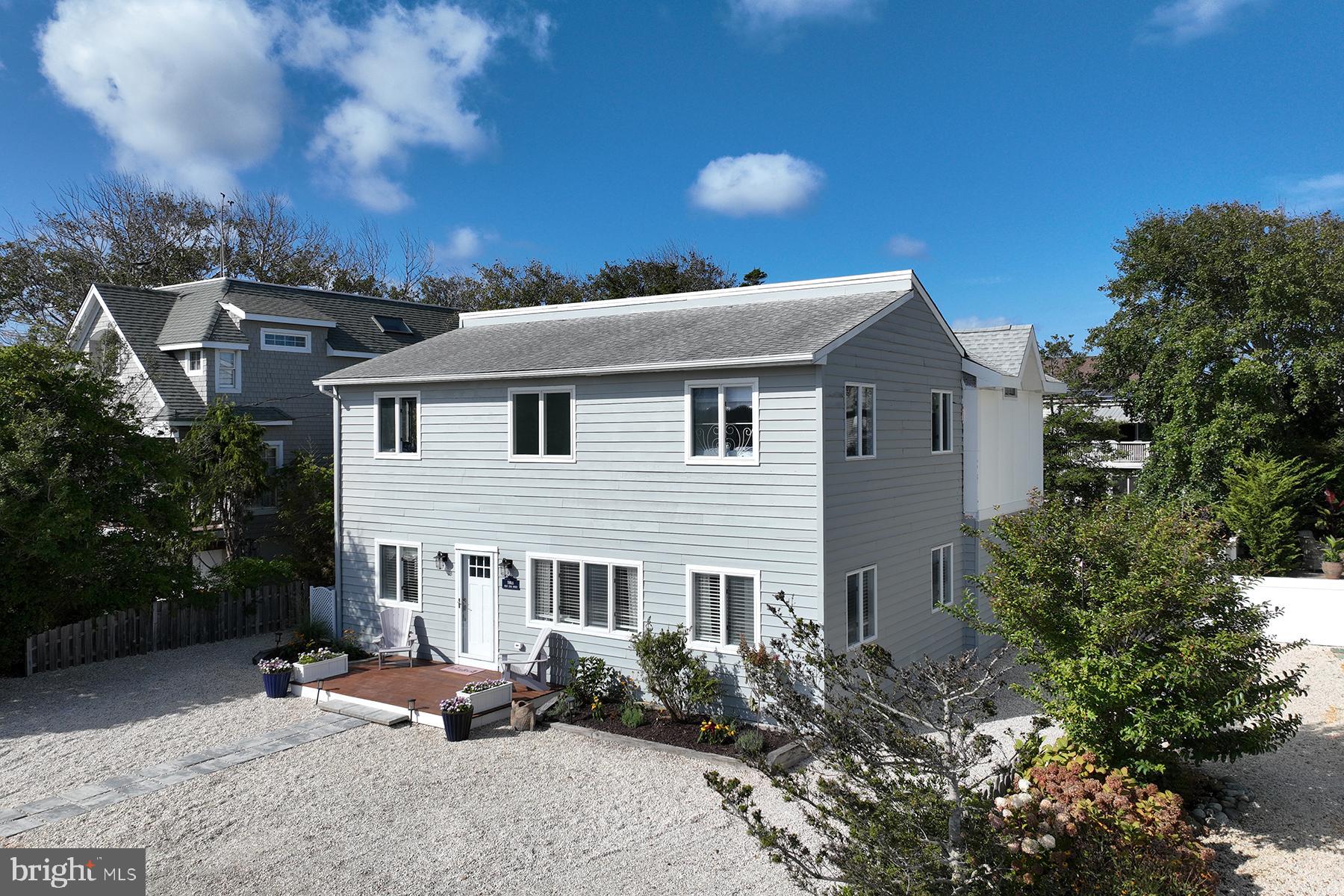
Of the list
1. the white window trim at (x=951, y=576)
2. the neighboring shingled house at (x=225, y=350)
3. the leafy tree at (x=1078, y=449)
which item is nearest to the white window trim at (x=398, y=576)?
the neighboring shingled house at (x=225, y=350)

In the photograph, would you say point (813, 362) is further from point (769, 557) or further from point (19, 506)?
point (19, 506)

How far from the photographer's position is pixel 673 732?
Result: 11906 millimetres

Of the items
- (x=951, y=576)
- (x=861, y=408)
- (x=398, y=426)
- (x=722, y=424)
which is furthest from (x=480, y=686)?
(x=951, y=576)

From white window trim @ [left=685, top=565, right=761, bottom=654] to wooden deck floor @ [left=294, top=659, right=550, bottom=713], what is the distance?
2.77 meters

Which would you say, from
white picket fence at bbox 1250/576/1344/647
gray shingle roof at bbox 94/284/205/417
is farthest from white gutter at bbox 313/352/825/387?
white picket fence at bbox 1250/576/1344/647

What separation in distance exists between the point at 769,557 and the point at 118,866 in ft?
27.1

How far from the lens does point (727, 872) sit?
802 cm

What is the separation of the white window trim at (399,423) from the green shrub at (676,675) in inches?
248

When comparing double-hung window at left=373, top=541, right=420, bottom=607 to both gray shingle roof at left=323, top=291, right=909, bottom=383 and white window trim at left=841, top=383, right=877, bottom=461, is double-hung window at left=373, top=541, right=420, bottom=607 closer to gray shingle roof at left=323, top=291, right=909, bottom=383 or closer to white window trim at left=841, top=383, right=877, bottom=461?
gray shingle roof at left=323, top=291, right=909, bottom=383

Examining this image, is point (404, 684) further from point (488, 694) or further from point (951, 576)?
point (951, 576)

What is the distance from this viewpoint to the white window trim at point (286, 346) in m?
24.3

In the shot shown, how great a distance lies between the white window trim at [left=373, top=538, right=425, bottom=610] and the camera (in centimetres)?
1572

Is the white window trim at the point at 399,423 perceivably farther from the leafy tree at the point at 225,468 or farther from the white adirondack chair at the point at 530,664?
the leafy tree at the point at 225,468

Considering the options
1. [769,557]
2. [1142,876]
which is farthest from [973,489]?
[1142,876]
